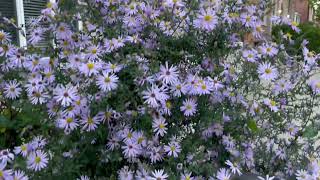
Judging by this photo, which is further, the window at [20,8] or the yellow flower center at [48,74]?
the window at [20,8]

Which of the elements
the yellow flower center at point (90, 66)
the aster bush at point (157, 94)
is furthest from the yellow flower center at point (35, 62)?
the yellow flower center at point (90, 66)

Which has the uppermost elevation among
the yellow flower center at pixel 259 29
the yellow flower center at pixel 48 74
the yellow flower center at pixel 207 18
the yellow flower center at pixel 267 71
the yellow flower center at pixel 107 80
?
the yellow flower center at pixel 207 18

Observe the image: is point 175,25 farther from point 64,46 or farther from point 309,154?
point 309,154

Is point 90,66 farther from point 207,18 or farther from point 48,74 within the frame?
point 207,18

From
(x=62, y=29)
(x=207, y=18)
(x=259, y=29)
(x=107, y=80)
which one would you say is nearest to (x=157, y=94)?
(x=107, y=80)

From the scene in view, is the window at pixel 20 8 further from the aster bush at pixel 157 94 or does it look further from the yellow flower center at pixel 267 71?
the yellow flower center at pixel 267 71

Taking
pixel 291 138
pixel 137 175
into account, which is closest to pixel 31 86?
pixel 137 175

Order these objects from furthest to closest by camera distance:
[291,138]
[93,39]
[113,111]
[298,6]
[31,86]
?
[298,6] < [291,138] < [93,39] < [31,86] < [113,111]

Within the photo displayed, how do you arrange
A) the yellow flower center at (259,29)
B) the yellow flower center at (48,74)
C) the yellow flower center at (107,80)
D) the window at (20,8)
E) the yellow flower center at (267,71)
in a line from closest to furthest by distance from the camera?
the yellow flower center at (107,80)
the yellow flower center at (48,74)
the yellow flower center at (267,71)
the yellow flower center at (259,29)
the window at (20,8)
